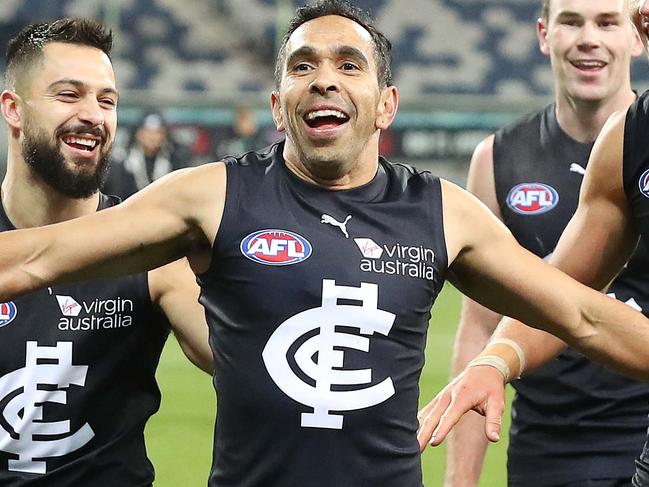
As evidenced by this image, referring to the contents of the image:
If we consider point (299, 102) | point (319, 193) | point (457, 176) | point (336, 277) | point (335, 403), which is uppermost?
point (457, 176)

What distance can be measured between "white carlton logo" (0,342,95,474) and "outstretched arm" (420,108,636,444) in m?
1.17

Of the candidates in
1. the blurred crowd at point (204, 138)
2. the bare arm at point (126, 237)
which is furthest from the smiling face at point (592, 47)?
the blurred crowd at point (204, 138)

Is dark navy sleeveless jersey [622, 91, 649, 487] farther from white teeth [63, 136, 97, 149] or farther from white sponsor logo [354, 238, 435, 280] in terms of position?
white teeth [63, 136, 97, 149]

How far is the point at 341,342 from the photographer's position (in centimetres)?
312

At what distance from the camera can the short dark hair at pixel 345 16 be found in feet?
11.1

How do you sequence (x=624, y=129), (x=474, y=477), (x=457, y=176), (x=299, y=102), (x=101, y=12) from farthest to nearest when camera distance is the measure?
1. (x=101, y=12)
2. (x=457, y=176)
3. (x=474, y=477)
4. (x=624, y=129)
5. (x=299, y=102)

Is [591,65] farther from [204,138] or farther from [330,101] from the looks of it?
[204,138]

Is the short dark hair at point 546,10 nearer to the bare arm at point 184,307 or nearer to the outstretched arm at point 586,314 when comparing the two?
the outstretched arm at point 586,314

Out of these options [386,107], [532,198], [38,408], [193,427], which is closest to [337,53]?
[386,107]

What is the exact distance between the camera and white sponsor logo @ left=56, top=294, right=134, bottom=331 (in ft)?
12.4

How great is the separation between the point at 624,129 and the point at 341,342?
3.53 ft

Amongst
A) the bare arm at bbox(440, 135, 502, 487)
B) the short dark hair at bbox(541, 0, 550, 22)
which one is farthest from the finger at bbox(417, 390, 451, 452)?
the short dark hair at bbox(541, 0, 550, 22)

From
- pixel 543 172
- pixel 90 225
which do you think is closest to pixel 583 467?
pixel 543 172

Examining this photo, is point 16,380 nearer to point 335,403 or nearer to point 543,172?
point 335,403
